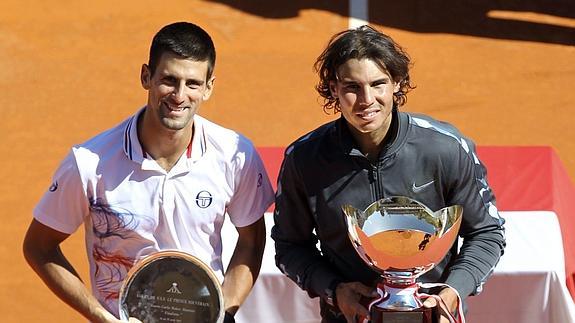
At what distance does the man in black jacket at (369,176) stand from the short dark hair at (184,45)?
0.38 metres

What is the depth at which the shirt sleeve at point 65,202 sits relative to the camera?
342 centimetres

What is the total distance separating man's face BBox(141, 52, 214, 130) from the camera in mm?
3309

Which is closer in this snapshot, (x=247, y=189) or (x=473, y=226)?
(x=473, y=226)

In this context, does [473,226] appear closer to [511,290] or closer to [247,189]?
[247,189]

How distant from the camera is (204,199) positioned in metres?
3.48

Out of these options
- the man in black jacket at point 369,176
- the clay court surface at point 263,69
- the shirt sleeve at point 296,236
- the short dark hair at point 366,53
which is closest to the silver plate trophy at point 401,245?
the man in black jacket at point 369,176

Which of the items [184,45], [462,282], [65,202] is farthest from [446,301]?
[65,202]

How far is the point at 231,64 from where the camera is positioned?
9469 mm

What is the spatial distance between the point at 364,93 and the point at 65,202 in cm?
106

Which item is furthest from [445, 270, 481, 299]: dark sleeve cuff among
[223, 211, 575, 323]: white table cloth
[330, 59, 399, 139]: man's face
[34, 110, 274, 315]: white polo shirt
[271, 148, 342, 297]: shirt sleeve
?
[223, 211, 575, 323]: white table cloth

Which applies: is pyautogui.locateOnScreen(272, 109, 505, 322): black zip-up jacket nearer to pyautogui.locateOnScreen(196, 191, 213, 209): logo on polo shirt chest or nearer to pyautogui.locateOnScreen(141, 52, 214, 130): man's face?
pyautogui.locateOnScreen(196, 191, 213, 209): logo on polo shirt chest

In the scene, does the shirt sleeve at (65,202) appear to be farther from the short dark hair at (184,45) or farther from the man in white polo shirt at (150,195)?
the short dark hair at (184,45)

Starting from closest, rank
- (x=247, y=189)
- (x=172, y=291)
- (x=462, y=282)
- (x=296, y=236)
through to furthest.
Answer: (x=462, y=282) < (x=172, y=291) < (x=296, y=236) < (x=247, y=189)

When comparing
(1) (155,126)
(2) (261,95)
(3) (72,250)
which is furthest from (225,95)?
(1) (155,126)
